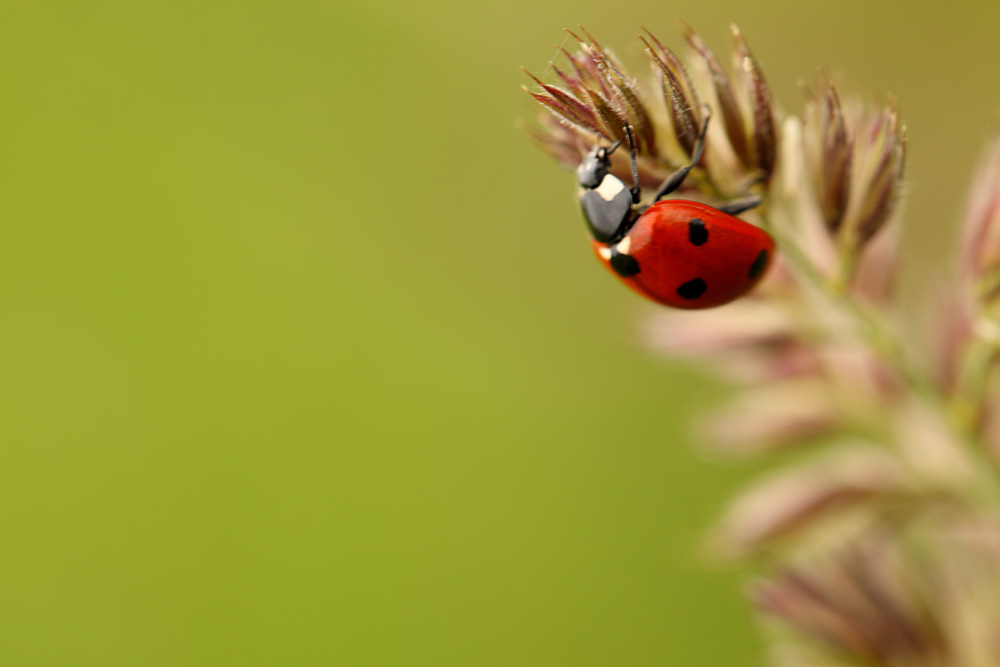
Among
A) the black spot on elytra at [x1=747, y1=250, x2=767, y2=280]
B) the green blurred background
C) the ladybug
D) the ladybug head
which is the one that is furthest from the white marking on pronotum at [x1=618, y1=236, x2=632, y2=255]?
the green blurred background

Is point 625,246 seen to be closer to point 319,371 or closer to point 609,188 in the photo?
point 609,188

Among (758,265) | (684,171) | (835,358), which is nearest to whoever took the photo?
(684,171)

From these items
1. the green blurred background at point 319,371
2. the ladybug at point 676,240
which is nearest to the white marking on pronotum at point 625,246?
the ladybug at point 676,240

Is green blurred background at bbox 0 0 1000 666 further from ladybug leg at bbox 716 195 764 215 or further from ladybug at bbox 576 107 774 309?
ladybug leg at bbox 716 195 764 215

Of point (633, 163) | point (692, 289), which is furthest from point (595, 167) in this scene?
point (692, 289)

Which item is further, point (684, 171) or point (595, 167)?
point (595, 167)

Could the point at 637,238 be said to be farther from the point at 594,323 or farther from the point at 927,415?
the point at 594,323

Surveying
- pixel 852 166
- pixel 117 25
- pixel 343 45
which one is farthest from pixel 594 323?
pixel 852 166

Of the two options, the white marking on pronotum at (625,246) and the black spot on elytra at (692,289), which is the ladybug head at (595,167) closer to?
the white marking on pronotum at (625,246)
